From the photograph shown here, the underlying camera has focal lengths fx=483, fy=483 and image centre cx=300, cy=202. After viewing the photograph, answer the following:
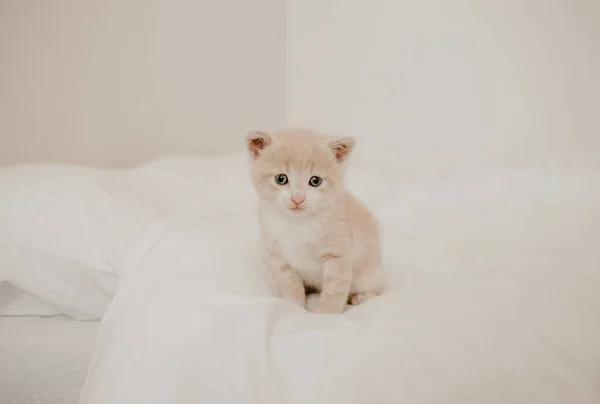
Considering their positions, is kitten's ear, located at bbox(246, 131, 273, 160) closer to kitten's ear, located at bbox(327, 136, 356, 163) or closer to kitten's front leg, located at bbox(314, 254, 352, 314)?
kitten's ear, located at bbox(327, 136, 356, 163)

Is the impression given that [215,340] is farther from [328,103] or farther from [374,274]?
[328,103]

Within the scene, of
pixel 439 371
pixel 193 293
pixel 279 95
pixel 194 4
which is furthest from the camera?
pixel 279 95

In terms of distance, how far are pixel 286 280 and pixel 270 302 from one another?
0.49ft

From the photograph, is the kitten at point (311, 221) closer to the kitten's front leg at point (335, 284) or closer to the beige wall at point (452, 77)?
the kitten's front leg at point (335, 284)

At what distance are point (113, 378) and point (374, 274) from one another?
552mm

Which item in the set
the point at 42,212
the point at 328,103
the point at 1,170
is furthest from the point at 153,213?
the point at 328,103

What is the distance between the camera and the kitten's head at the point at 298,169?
95 centimetres

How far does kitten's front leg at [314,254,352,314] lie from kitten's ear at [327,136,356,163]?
0.69 ft

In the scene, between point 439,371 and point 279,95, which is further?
point 279,95

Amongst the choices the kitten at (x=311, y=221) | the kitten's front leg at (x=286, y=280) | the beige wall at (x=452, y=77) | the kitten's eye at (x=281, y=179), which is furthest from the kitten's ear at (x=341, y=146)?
the beige wall at (x=452, y=77)

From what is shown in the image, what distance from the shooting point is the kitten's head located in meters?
0.95

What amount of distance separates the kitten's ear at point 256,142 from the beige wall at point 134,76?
4.57 ft

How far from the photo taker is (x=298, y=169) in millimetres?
953

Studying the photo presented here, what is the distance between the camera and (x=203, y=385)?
726 millimetres
